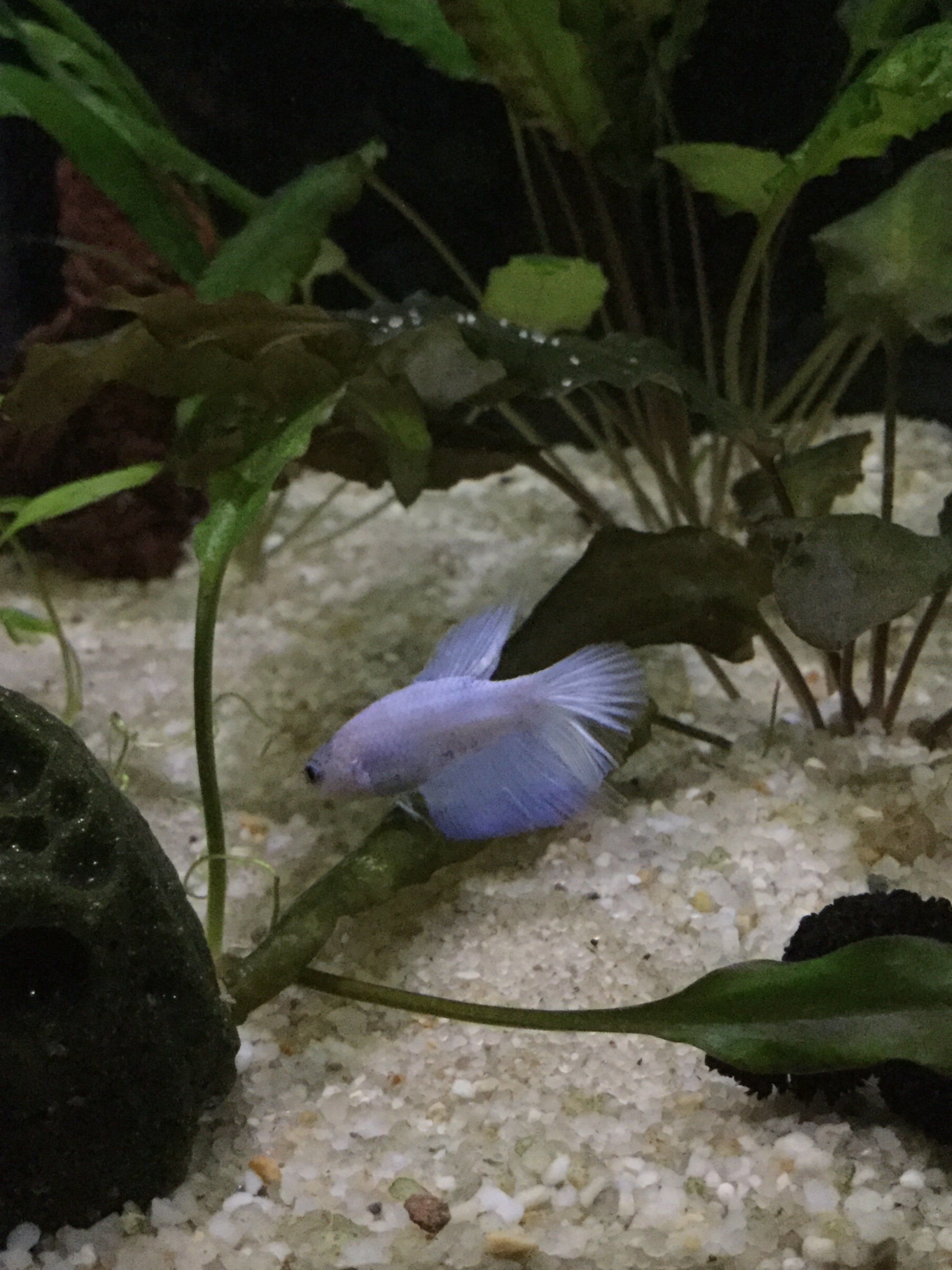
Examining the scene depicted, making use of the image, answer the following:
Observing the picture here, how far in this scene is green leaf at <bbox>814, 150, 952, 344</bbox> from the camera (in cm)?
177

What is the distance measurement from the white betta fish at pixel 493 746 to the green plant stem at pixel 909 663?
78 centimetres

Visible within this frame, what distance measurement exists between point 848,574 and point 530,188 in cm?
207

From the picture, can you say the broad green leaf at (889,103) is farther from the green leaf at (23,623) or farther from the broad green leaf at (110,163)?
the green leaf at (23,623)

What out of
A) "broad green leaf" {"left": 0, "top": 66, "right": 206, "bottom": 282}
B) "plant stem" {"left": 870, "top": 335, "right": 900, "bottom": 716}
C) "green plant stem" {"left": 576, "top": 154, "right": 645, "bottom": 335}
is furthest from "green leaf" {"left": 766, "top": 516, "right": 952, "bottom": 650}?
"broad green leaf" {"left": 0, "top": 66, "right": 206, "bottom": 282}

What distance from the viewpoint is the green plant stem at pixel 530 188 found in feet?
10.5

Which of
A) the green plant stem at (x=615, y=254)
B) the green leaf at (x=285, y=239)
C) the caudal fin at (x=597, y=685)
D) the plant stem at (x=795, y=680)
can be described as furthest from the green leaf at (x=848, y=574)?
the green plant stem at (x=615, y=254)

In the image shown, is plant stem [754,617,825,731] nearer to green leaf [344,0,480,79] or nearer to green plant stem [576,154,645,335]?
green plant stem [576,154,645,335]

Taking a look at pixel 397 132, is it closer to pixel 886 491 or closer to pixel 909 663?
pixel 886 491

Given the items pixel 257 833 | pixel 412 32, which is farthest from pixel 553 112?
pixel 257 833

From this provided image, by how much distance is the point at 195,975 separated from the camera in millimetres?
1350

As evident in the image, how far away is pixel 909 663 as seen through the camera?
2.23m

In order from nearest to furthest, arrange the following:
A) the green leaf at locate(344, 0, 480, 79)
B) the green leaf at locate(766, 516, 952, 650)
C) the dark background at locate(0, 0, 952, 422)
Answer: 1. the green leaf at locate(766, 516, 952, 650)
2. the green leaf at locate(344, 0, 480, 79)
3. the dark background at locate(0, 0, 952, 422)

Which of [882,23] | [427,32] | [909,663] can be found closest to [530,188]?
[427,32]

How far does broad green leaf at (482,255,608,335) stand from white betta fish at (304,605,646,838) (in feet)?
3.08
